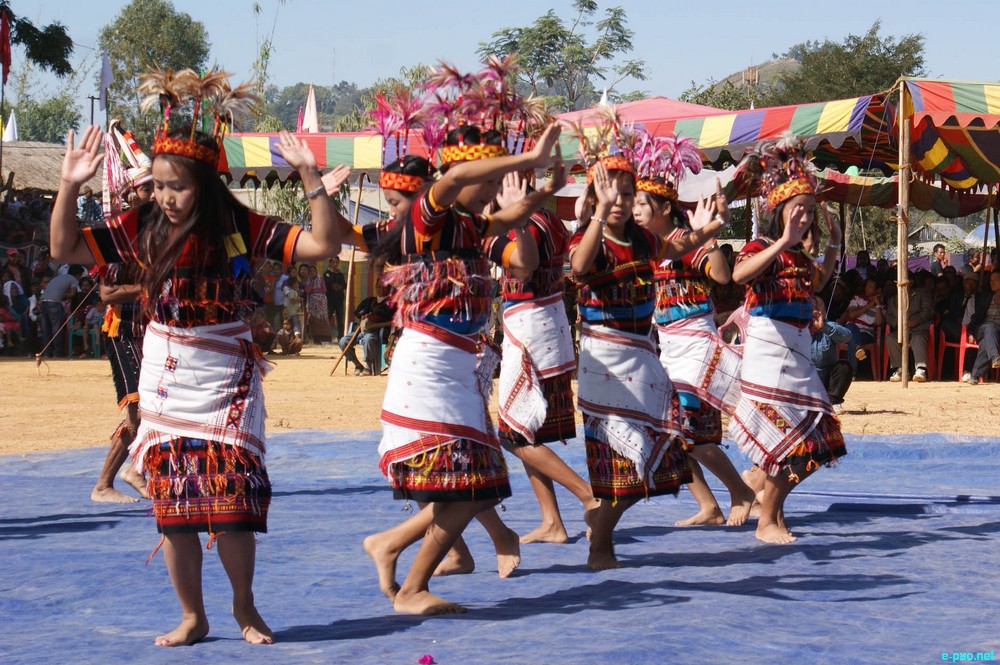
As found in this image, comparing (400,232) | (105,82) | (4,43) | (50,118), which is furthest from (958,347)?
(50,118)

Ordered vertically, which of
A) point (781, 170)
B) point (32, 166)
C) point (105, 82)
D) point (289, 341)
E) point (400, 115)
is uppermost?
point (105, 82)

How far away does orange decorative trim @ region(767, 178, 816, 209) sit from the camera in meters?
5.80

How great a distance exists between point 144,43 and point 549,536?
58842 millimetres

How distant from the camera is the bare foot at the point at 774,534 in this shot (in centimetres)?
561

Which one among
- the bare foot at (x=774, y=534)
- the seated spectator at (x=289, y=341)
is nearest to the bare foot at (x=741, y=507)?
the bare foot at (x=774, y=534)

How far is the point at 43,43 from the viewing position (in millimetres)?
25672

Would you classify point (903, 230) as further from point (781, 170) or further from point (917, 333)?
point (781, 170)

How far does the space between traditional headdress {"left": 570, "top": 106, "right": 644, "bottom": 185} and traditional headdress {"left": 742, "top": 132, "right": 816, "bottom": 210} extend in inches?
25.6

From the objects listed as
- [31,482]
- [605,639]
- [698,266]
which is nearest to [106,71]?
[31,482]

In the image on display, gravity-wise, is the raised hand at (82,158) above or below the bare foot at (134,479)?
above

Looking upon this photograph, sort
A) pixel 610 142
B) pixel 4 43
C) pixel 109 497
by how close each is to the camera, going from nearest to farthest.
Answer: pixel 610 142
pixel 109 497
pixel 4 43

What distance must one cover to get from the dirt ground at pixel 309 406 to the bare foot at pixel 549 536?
472cm

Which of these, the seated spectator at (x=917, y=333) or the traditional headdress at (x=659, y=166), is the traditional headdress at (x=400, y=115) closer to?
the traditional headdress at (x=659, y=166)

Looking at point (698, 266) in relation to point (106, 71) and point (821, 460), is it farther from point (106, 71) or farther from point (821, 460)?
point (106, 71)
